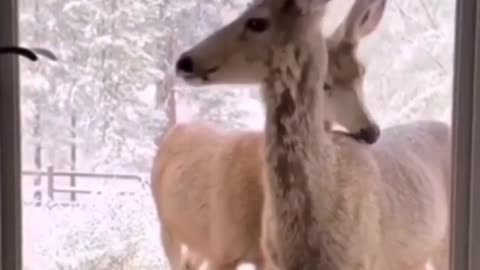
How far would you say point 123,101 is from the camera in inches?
54.3

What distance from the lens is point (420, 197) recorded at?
1.33 metres

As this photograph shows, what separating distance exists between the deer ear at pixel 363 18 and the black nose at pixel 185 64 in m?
0.23

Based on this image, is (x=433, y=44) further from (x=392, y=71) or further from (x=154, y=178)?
(x=154, y=178)

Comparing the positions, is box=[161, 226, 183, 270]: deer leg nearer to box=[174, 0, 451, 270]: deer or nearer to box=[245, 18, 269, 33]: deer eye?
box=[174, 0, 451, 270]: deer

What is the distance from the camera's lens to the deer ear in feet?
4.22

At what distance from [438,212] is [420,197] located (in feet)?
0.11

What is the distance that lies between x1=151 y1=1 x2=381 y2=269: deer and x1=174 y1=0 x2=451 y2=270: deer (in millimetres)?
25

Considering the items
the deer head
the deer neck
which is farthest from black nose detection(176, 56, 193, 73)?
the deer neck

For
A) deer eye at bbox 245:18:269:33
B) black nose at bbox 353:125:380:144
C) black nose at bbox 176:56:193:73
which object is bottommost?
black nose at bbox 353:125:380:144

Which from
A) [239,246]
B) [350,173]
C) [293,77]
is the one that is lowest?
[239,246]

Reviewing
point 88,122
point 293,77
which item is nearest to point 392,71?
point 293,77

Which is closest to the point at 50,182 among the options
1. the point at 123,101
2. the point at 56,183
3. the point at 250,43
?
the point at 56,183

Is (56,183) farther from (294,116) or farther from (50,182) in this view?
(294,116)

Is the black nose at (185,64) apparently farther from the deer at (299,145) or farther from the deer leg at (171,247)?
the deer leg at (171,247)
